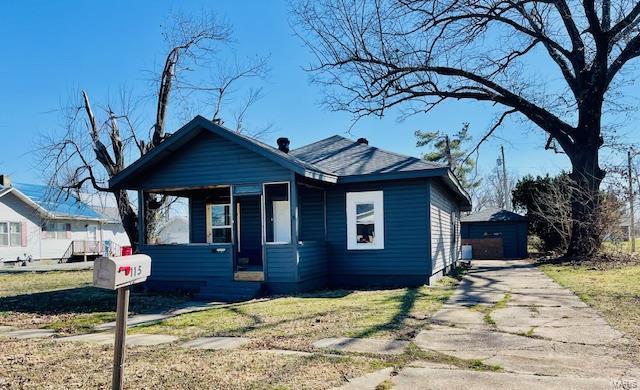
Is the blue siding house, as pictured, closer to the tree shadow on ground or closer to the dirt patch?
the tree shadow on ground

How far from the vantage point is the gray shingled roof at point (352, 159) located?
12.0m

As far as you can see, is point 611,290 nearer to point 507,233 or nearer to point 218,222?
point 218,222

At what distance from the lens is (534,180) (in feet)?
89.6

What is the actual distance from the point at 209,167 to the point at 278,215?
91.5 inches

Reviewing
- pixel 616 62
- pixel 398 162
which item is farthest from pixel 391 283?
pixel 616 62

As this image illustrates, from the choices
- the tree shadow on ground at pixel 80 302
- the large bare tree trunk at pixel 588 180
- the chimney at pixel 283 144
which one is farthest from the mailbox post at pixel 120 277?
the large bare tree trunk at pixel 588 180

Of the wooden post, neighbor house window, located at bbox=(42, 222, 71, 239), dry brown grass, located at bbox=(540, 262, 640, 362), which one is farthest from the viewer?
neighbor house window, located at bbox=(42, 222, 71, 239)

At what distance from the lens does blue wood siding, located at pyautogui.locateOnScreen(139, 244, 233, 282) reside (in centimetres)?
1120

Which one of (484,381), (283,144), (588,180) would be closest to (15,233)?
(283,144)

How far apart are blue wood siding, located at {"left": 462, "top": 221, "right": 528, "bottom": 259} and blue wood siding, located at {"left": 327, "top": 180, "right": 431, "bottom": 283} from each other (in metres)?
15.7

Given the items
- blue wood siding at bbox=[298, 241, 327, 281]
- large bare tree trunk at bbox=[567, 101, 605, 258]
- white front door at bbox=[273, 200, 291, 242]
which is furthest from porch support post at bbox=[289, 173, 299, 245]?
large bare tree trunk at bbox=[567, 101, 605, 258]

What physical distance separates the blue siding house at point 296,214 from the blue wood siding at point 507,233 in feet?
45.3

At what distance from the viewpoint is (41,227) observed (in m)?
28.8

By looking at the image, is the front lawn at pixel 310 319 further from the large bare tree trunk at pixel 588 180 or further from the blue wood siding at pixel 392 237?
the large bare tree trunk at pixel 588 180
